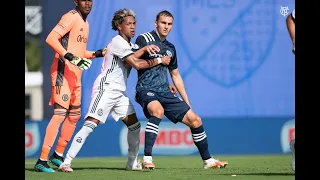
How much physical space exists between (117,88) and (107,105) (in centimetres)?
23

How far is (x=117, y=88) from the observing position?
9.52 meters

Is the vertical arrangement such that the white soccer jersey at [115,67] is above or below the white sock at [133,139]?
above

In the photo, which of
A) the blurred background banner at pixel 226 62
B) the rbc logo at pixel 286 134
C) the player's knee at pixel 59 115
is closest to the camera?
the player's knee at pixel 59 115

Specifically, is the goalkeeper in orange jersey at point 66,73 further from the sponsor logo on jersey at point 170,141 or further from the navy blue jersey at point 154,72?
the sponsor logo on jersey at point 170,141

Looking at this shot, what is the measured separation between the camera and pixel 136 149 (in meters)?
9.62

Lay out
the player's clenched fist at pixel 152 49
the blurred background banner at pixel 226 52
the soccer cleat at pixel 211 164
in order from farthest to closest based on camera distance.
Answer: the blurred background banner at pixel 226 52, the soccer cleat at pixel 211 164, the player's clenched fist at pixel 152 49

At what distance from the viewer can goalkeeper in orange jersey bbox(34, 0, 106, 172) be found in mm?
9836

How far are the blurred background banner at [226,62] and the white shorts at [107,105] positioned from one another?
555 centimetres

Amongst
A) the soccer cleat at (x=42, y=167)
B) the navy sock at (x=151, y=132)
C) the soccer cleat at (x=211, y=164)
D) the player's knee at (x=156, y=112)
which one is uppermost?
the player's knee at (x=156, y=112)

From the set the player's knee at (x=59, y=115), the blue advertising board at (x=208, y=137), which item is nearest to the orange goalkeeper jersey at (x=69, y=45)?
the player's knee at (x=59, y=115)

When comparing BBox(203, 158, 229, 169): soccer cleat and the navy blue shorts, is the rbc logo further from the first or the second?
the navy blue shorts

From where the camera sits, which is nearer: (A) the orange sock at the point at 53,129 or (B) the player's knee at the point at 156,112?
(B) the player's knee at the point at 156,112

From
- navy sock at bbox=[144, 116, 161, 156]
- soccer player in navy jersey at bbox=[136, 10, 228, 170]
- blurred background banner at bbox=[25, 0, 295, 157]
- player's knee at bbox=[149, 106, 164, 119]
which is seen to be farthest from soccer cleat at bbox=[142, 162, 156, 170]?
blurred background banner at bbox=[25, 0, 295, 157]

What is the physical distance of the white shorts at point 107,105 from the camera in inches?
368
